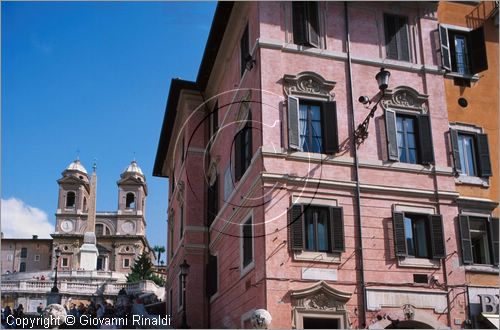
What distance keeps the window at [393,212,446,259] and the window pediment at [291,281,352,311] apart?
2522mm

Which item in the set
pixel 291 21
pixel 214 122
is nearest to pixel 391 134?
pixel 291 21

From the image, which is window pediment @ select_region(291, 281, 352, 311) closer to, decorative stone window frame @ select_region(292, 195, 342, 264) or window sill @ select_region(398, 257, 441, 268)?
decorative stone window frame @ select_region(292, 195, 342, 264)

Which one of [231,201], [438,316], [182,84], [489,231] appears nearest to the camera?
[438,316]

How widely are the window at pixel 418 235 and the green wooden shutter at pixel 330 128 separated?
9.73 feet

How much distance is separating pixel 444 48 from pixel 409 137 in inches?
151

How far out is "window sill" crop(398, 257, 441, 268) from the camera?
68.8 feet

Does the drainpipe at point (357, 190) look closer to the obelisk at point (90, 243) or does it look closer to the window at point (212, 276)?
the window at point (212, 276)

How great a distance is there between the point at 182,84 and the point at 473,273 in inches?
649

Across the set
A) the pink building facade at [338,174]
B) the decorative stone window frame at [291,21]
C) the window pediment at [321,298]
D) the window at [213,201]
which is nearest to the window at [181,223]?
the window at [213,201]

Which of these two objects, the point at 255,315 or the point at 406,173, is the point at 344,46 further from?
the point at 255,315

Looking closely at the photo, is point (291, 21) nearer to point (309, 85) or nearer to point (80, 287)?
Answer: point (309, 85)

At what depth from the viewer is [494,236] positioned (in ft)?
73.0

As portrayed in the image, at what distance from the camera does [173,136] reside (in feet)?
123

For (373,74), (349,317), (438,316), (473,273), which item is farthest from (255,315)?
(373,74)
